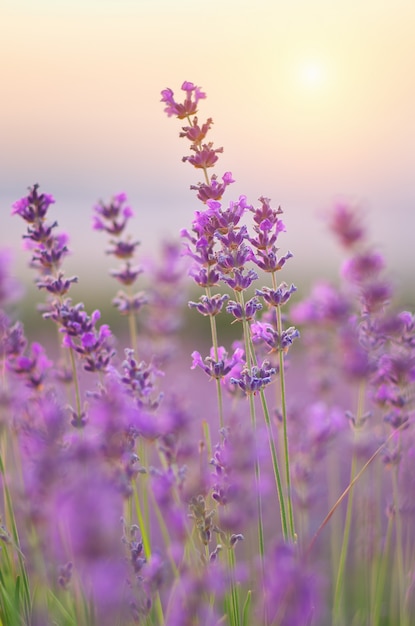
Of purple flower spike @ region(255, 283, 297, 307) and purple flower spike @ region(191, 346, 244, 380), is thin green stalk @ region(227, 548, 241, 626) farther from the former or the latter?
purple flower spike @ region(255, 283, 297, 307)

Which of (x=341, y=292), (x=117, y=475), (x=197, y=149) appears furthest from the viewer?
(x=341, y=292)

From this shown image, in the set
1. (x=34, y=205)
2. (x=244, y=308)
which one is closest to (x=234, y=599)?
(x=244, y=308)

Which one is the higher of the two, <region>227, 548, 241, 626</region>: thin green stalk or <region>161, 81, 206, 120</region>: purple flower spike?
<region>161, 81, 206, 120</region>: purple flower spike

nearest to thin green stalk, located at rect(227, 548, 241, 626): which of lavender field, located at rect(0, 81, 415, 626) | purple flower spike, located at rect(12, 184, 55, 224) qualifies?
lavender field, located at rect(0, 81, 415, 626)

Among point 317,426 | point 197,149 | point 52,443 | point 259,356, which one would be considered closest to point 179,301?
point 259,356

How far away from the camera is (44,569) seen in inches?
70.9

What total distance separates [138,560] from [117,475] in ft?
0.76

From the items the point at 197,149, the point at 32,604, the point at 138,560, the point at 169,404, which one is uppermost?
the point at 197,149

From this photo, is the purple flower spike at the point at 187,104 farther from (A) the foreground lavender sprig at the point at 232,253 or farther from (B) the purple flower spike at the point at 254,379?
(B) the purple flower spike at the point at 254,379

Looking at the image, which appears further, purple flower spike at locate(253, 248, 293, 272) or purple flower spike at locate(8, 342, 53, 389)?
purple flower spike at locate(8, 342, 53, 389)

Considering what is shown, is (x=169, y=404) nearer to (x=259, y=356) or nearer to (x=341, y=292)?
(x=341, y=292)

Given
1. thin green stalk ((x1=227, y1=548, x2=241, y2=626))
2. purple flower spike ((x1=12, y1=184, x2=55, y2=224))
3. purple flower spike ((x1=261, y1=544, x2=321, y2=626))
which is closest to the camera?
purple flower spike ((x1=261, y1=544, x2=321, y2=626))

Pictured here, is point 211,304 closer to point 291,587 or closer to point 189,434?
point 189,434

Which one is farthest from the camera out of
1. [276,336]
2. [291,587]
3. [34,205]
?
[34,205]
